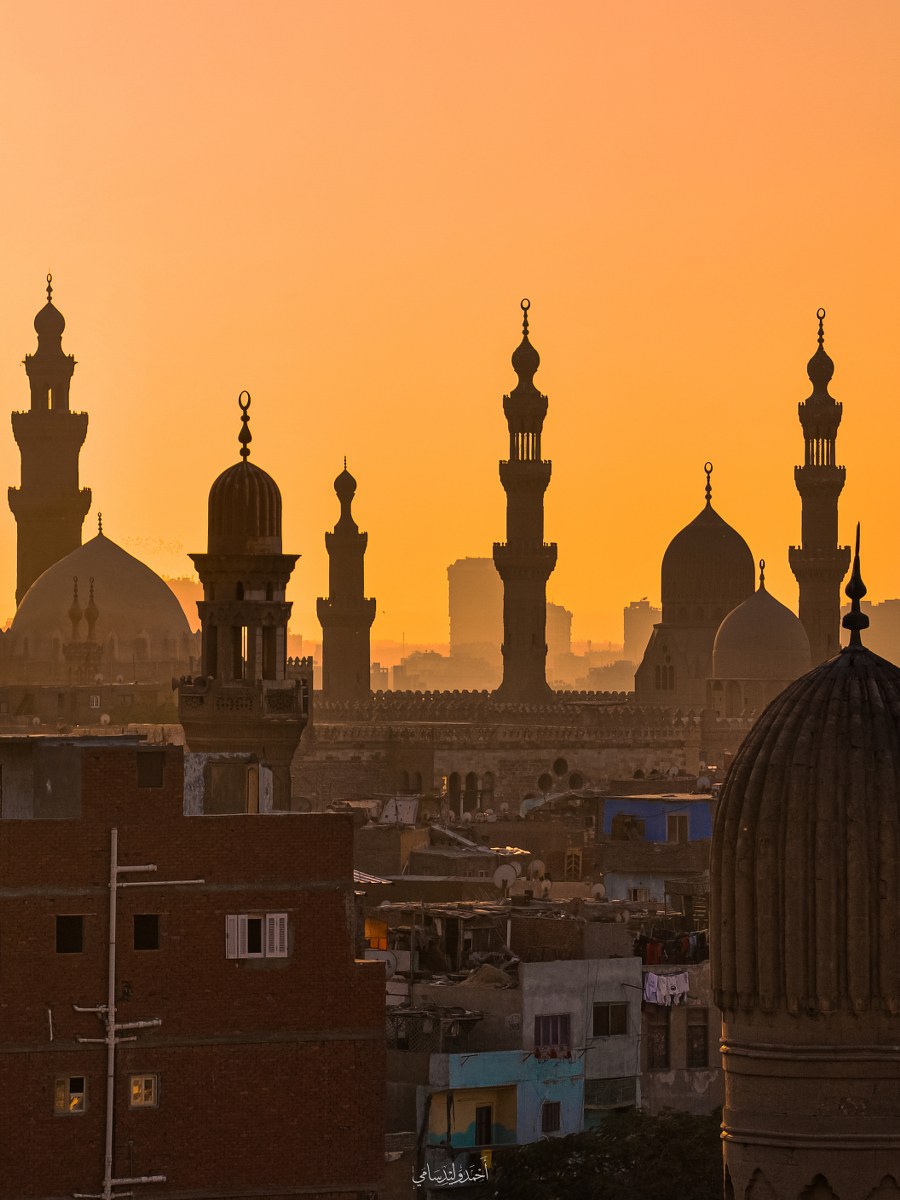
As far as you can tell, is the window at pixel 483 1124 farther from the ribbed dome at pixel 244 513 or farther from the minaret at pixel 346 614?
the minaret at pixel 346 614

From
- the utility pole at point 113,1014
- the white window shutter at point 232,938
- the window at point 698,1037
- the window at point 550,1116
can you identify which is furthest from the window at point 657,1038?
the utility pole at point 113,1014

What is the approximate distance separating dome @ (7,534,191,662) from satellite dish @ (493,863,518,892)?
1575 inches

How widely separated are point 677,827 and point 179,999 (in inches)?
1228

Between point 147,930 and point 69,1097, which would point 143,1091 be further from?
point 147,930

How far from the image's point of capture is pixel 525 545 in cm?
8638

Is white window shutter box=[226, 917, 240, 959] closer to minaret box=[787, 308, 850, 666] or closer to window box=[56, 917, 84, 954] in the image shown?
window box=[56, 917, 84, 954]

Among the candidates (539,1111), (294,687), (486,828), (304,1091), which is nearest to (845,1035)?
(304,1091)

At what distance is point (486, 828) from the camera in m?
63.9

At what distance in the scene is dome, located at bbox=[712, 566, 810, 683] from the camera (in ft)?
290

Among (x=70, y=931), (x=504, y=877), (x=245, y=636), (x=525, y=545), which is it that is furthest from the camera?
(x=525, y=545)

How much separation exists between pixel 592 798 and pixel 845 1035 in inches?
1979

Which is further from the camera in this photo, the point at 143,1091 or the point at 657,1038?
the point at 657,1038

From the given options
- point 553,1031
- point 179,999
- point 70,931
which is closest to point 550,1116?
point 553,1031

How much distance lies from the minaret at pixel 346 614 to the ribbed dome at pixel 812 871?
75.9m
